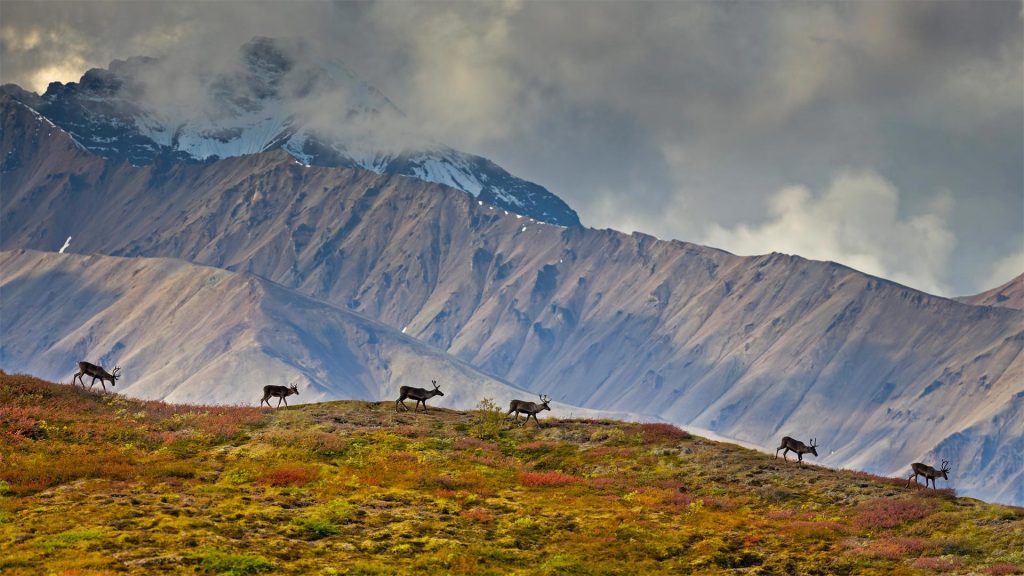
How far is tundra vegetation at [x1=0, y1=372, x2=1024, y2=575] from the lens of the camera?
35.9 meters

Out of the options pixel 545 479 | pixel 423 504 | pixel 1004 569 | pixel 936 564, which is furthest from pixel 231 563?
pixel 1004 569

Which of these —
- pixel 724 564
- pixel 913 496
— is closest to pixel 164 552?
pixel 724 564

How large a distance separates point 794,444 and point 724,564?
23853 mm

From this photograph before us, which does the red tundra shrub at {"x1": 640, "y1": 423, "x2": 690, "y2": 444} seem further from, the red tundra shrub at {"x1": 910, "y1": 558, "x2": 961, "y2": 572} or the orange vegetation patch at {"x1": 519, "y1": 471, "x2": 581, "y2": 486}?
the red tundra shrub at {"x1": 910, "y1": 558, "x2": 961, "y2": 572}

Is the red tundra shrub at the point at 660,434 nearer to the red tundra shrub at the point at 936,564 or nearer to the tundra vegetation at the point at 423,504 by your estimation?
the tundra vegetation at the point at 423,504

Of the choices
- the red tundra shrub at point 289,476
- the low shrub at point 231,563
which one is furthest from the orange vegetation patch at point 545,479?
the low shrub at point 231,563

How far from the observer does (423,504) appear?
144 feet

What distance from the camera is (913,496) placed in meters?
51.6

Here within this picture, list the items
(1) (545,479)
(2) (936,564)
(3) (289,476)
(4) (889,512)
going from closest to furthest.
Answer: (2) (936,564) < (3) (289,476) < (4) (889,512) < (1) (545,479)

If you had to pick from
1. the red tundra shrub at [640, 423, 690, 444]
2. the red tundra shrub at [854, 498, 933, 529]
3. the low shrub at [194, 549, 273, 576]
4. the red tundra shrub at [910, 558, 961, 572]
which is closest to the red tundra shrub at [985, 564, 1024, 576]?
the red tundra shrub at [910, 558, 961, 572]

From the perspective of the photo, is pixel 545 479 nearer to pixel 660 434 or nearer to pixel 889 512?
pixel 889 512

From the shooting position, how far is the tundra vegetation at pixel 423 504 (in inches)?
1415

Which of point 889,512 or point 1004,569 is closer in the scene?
point 1004,569

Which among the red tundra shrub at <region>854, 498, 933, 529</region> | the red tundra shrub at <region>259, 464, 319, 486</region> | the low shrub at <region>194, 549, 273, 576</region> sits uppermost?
the red tundra shrub at <region>854, 498, 933, 529</region>
